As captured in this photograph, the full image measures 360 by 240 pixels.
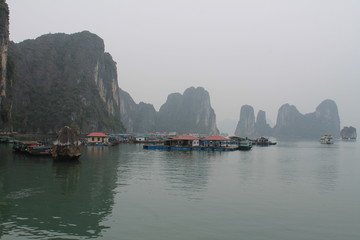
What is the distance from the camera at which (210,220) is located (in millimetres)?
15102

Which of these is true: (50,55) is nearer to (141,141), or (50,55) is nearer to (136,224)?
(141,141)

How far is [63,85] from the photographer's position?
136m

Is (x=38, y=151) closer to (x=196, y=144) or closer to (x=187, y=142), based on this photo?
(x=187, y=142)

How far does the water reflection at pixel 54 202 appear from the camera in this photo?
13.3 m

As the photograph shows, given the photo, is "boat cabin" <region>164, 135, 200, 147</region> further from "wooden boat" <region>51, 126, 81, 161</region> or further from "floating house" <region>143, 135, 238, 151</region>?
"wooden boat" <region>51, 126, 81, 161</region>

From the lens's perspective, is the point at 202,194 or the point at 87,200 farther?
the point at 202,194

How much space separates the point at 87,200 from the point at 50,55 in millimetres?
141970

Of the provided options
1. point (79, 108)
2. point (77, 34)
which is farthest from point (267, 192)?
point (77, 34)

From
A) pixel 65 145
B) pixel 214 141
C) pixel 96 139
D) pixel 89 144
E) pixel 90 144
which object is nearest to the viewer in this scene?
pixel 65 145

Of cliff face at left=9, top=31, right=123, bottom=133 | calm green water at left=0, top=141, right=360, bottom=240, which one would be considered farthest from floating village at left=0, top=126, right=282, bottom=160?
cliff face at left=9, top=31, right=123, bottom=133

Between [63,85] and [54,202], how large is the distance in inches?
5000

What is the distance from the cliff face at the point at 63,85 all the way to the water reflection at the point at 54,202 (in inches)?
3739

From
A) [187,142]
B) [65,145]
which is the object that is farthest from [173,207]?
[187,142]

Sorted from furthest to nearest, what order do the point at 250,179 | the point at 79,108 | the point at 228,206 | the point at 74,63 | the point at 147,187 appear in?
Answer: the point at 74,63 → the point at 79,108 → the point at 250,179 → the point at 147,187 → the point at 228,206
